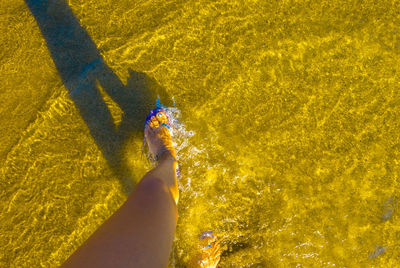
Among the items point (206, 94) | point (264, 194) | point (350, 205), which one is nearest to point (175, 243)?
point (264, 194)

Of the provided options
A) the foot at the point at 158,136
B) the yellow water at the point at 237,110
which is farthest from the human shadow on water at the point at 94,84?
the foot at the point at 158,136

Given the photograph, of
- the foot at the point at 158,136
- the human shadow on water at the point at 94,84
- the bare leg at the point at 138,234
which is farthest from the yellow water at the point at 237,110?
the bare leg at the point at 138,234

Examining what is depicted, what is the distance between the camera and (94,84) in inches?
95.0

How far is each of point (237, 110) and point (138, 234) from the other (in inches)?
52.7

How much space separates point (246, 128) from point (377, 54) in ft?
4.38

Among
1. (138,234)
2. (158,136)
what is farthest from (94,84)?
(138,234)

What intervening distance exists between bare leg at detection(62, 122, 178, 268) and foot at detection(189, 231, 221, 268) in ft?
2.15

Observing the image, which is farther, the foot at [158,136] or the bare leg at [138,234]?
the foot at [158,136]

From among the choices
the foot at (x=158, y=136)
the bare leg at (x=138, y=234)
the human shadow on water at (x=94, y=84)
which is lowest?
the bare leg at (x=138, y=234)

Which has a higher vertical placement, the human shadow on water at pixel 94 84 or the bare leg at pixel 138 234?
the human shadow on water at pixel 94 84

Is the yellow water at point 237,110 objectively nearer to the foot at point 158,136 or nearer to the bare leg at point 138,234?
the foot at point 158,136

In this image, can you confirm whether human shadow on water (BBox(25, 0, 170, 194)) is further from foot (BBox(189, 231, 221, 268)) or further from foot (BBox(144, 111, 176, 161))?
foot (BBox(189, 231, 221, 268))

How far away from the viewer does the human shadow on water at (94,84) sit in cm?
240

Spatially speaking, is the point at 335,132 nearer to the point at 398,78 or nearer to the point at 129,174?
the point at 398,78
